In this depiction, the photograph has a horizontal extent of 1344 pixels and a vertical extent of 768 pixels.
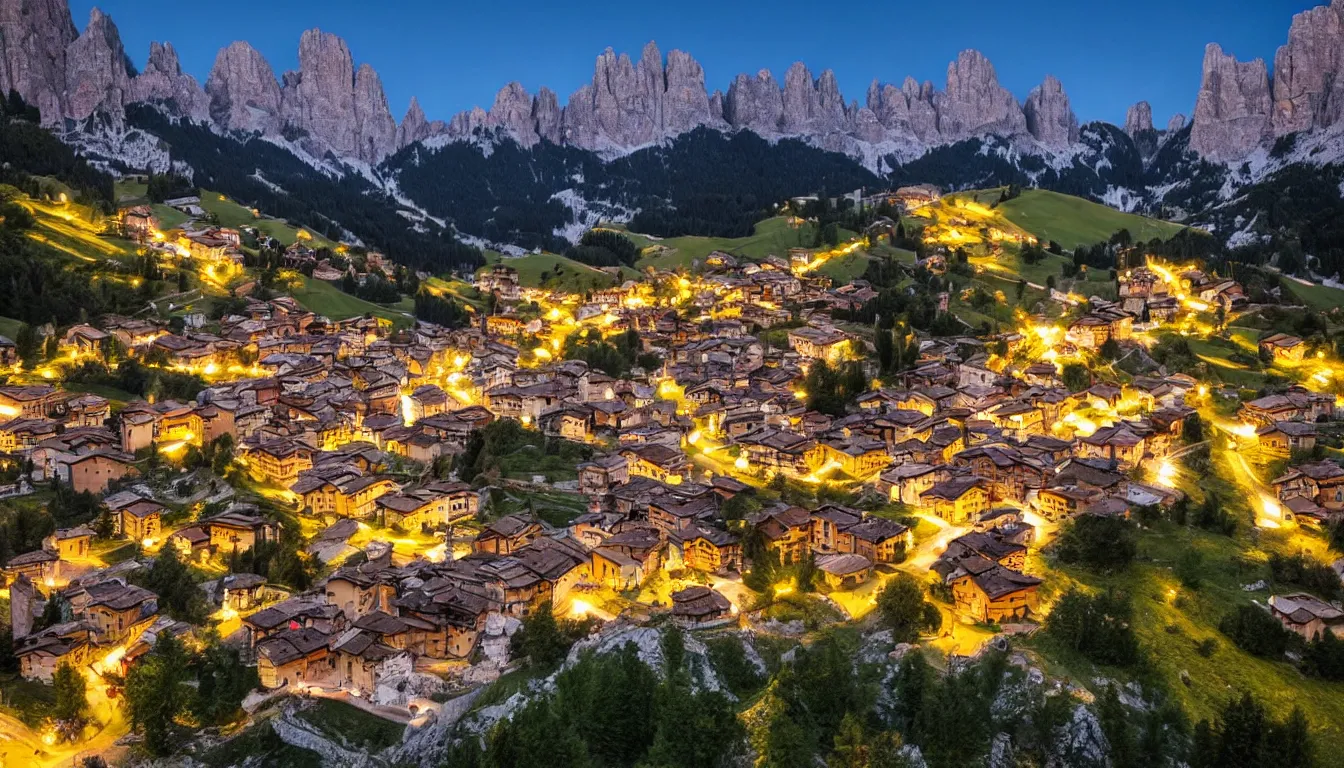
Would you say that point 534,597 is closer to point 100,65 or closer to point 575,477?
point 575,477

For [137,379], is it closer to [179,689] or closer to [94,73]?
[179,689]

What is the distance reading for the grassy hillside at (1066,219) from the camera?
142125 mm

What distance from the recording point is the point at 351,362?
8731cm

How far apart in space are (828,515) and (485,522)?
19487 mm

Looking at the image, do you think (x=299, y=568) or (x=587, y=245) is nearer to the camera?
(x=299, y=568)

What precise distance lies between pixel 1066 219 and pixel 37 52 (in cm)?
17683

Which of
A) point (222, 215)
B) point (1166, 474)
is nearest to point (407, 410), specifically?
point (1166, 474)

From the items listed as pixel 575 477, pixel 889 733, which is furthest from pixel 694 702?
pixel 575 477

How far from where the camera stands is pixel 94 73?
18725 centimetres

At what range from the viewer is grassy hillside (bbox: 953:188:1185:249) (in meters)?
142

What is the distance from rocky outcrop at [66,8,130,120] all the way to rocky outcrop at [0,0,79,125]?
1.45 m

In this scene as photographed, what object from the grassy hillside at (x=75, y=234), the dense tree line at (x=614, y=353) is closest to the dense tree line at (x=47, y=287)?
the grassy hillside at (x=75, y=234)

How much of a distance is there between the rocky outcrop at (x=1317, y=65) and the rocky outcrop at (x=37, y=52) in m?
234

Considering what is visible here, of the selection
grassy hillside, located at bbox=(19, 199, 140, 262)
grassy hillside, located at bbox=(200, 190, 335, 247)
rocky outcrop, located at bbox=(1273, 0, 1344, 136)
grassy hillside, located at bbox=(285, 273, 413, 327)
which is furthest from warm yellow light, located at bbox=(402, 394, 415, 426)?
rocky outcrop, located at bbox=(1273, 0, 1344, 136)
